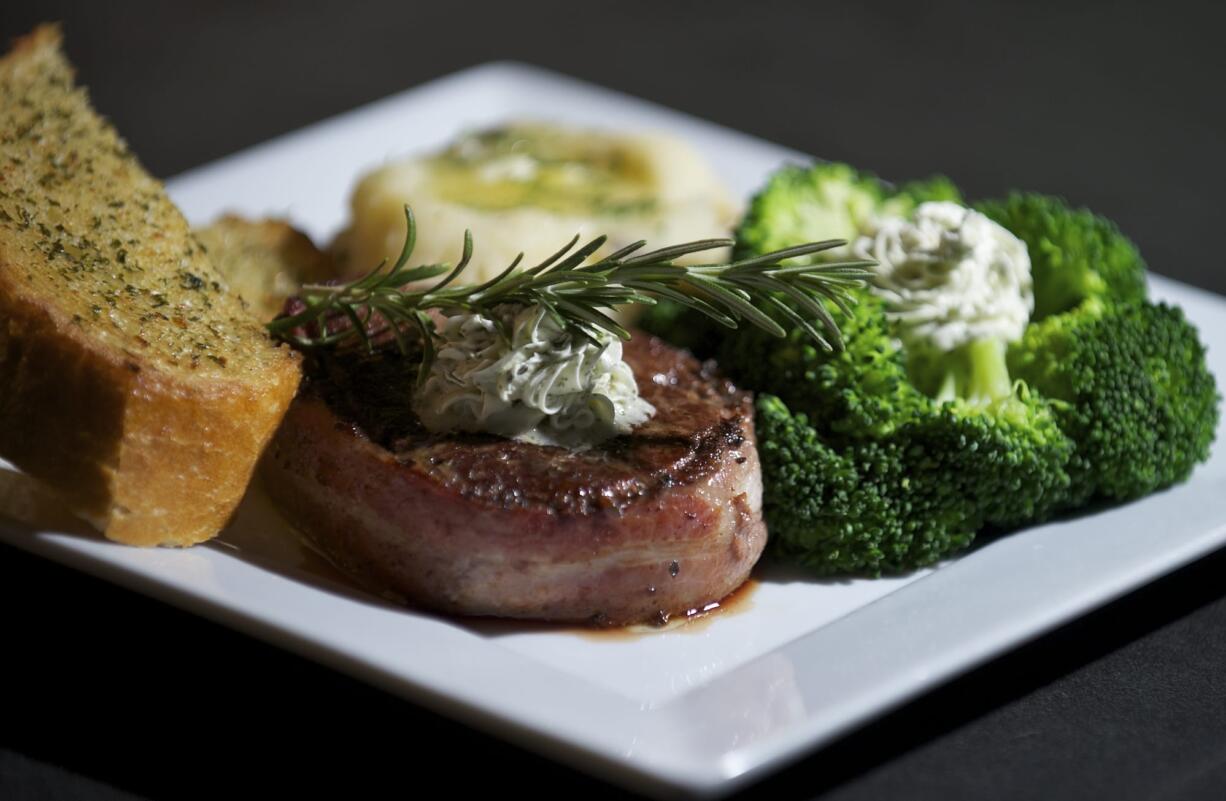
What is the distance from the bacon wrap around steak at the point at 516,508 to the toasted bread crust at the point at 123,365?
0.19m

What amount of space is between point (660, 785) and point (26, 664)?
5.26 feet

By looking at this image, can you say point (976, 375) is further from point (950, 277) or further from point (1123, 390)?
point (1123, 390)

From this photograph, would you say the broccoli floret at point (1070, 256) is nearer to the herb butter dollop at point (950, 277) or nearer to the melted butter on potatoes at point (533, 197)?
the herb butter dollop at point (950, 277)

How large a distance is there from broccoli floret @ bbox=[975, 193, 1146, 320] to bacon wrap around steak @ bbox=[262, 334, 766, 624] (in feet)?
4.34

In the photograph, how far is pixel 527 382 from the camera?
346 cm

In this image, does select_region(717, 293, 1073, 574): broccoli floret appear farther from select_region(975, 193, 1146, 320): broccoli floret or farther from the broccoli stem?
select_region(975, 193, 1146, 320): broccoli floret

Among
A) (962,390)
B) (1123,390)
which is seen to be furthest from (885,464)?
(1123,390)

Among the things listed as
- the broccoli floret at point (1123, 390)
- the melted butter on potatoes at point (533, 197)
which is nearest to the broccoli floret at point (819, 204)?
the melted butter on potatoes at point (533, 197)

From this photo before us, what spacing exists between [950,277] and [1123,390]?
1.89 feet

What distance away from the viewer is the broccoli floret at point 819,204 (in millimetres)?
4535

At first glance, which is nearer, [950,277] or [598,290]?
[598,290]

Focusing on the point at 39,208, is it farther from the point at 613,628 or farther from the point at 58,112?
the point at 613,628

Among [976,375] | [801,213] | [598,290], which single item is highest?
[598,290]

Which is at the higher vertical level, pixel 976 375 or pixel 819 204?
pixel 819 204
